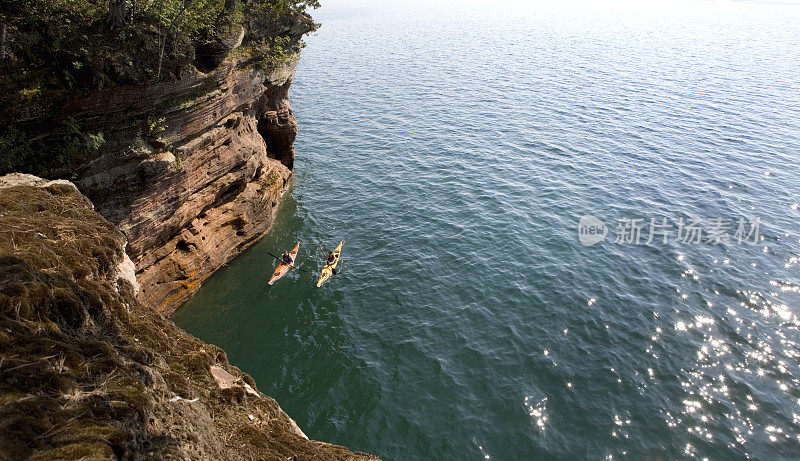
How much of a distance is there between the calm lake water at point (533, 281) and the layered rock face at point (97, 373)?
955 cm

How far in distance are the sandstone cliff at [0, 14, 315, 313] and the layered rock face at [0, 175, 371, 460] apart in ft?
18.8

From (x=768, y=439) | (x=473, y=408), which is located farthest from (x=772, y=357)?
(x=473, y=408)

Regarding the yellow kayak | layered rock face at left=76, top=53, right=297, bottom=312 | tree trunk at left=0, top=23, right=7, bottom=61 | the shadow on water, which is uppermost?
tree trunk at left=0, top=23, right=7, bottom=61

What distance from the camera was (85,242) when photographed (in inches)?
466

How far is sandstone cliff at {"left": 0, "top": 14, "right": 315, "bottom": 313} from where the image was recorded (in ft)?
58.2

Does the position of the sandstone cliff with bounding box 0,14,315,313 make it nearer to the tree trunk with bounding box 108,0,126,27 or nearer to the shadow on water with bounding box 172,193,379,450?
the shadow on water with bounding box 172,193,379,450

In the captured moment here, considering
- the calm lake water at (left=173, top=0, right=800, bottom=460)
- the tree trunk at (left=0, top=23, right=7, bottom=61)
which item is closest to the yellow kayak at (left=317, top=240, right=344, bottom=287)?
the calm lake water at (left=173, top=0, right=800, bottom=460)

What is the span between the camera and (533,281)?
26766 millimetres

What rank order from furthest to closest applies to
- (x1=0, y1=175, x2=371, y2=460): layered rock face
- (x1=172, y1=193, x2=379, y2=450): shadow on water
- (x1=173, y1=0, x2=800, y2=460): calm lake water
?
(x1=172, y1=193, x2=379, y2=450): shadow on water → (x1=173, y1=0, x2=800, y2=460): calm lake water → (x1=0, y1=175, x2=371, y2=460): layered rock face

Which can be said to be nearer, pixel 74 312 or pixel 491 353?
pixel 74 312

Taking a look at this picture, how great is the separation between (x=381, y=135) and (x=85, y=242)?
36.0 meters

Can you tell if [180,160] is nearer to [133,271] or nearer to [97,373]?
[133,271]

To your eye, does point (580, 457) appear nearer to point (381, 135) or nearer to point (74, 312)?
point (74, 312)

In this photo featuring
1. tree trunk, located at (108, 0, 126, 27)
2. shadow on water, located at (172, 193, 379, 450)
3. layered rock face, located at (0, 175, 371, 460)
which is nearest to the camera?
layered rock face, located at (0, 175, 371, 460)
